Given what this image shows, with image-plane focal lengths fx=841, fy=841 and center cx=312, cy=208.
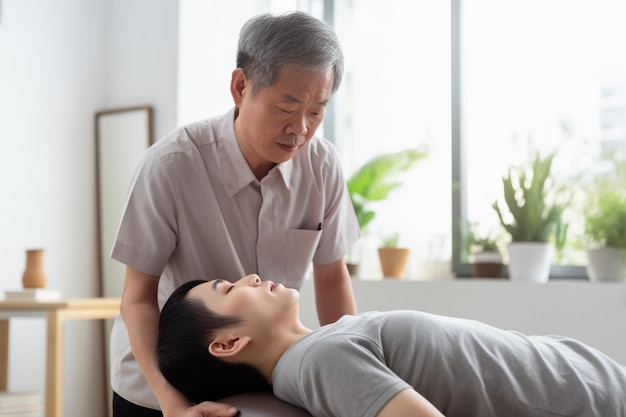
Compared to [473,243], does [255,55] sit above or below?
above

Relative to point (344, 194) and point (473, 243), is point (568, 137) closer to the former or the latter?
point (473, 243)

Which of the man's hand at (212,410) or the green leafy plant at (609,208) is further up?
the green leafy plant at (609,208)

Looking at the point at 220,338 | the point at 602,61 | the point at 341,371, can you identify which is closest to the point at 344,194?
the point at 220,338

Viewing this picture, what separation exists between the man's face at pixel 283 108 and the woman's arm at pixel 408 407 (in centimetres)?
61

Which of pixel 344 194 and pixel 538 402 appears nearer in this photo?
pixel 538 402

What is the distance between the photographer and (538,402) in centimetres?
140

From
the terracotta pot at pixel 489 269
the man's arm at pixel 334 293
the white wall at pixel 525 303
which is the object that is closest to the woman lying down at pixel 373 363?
the man's arm at pixel 334 293

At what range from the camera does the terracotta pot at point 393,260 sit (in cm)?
345

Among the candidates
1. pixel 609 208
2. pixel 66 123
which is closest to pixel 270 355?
pixel 609 208

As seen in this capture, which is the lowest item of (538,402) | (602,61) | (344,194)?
(538,402)

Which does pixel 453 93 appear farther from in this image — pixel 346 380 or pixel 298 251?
pixel 346 380

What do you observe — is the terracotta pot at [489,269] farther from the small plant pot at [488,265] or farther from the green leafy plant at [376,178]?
the green leafy plant at [376,178]

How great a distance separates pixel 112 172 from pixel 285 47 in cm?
239

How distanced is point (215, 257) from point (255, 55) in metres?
0.45
